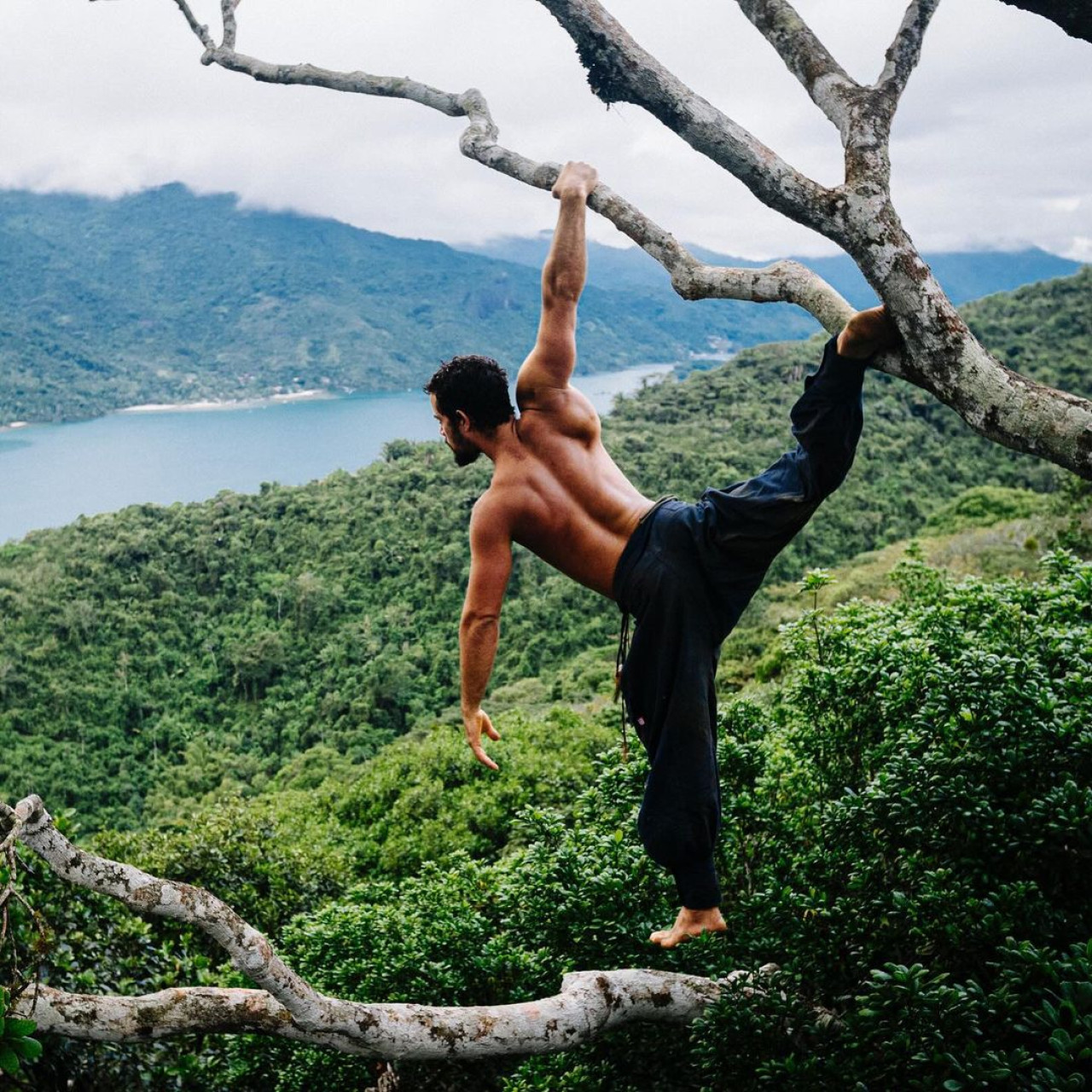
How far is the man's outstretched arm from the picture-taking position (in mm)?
2479

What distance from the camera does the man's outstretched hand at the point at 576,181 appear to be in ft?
7.90

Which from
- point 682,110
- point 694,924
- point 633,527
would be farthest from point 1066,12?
point 694,924

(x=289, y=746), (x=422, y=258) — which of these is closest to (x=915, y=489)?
(x=289, y=746)

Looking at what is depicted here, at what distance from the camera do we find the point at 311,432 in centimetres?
7675

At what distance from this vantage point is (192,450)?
74938mm

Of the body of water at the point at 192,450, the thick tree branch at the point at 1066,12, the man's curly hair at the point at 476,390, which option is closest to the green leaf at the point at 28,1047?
the man's curly hair at the point at 476,390

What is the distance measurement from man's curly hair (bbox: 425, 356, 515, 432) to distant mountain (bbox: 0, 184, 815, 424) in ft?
271

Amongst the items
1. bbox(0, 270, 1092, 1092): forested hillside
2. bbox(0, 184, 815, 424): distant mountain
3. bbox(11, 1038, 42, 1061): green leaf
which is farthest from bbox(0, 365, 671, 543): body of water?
bbox(11, 1038, 42, 1061): green leaf

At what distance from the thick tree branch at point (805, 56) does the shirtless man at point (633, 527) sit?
0.75 m

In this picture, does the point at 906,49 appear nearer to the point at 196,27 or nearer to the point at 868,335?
the point at 868,335

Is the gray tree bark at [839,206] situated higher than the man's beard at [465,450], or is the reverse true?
the gray tree bark at [839,206]

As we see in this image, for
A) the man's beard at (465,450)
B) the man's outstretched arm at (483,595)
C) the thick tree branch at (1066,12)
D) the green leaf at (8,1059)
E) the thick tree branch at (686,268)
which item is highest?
the thick tree branch at (1066,12)

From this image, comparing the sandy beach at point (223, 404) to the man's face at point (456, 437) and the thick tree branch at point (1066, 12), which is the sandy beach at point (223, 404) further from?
the thick tree branch at point (1066, 12)

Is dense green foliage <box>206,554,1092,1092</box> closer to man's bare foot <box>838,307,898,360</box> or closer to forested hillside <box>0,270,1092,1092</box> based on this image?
forested hillside <box>0,270,1092,1092</box>
